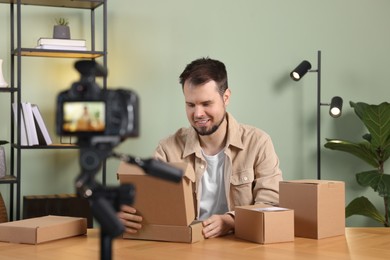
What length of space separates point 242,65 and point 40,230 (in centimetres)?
252

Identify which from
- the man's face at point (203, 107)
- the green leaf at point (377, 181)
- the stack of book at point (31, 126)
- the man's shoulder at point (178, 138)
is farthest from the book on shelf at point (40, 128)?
the green leaf at point (377, 181)

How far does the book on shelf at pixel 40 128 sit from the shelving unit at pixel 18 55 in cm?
7

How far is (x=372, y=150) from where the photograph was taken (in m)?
4.17

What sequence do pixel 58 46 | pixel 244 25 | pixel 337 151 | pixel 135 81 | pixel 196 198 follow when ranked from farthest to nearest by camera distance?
pixel 337 151
pixel 244 25
pixel 135 81
pixel 58 46
pixel 196 198

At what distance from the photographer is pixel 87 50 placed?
146 inches

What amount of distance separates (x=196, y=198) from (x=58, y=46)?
1409mm

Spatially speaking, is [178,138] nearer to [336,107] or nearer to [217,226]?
[217,226]

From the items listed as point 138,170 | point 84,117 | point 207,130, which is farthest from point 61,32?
point 84,117

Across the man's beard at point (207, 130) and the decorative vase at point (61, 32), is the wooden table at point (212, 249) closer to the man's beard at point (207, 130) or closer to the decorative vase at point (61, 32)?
the man's beard at point (207, 130)

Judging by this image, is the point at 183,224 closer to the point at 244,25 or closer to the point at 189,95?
the point at 189,95

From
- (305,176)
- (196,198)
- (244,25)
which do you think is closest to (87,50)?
(244,25)

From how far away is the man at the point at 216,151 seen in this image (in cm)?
260

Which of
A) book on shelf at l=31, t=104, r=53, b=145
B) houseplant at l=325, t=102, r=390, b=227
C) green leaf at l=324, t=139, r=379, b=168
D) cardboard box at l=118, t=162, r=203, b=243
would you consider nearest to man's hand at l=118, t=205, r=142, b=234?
cardboard box at l=118, t=162, r=203, b=243

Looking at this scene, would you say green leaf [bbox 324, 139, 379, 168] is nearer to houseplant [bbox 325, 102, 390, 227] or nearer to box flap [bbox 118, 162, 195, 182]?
houseplant [bbox 325, 102, 390, 227]
